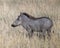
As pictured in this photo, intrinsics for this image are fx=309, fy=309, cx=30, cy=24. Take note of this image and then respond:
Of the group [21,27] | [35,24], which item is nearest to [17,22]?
[21,27]

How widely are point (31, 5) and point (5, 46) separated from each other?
100cm

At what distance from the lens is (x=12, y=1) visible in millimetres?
4340

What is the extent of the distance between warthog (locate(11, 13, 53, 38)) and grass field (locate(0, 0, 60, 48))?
7cm

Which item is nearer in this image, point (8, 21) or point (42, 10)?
point (8, 21)

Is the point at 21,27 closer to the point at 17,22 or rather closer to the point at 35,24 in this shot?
the point at 17,22

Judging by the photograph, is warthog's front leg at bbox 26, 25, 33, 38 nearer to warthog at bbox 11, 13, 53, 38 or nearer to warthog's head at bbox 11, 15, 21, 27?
warthog at bbox 11, 13, 53, 38

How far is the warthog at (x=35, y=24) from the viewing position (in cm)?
343

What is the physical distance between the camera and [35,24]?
344 centimetres

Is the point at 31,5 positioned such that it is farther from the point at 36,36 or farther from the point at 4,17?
the point at 36,36

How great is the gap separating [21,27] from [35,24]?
0.19 metres

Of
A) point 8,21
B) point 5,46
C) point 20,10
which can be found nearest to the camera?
point 5,46

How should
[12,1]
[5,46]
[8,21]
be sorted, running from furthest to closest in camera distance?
[12,1] → [8,21] → [5,46]

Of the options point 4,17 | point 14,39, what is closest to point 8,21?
point 4,17

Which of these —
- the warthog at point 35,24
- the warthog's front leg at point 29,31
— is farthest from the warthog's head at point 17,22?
the warthog's front leg at point 29,31
